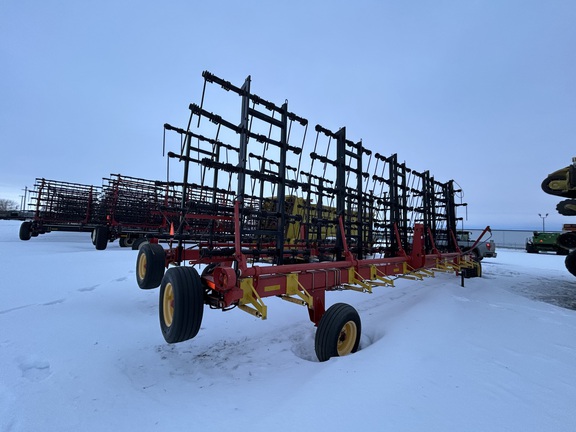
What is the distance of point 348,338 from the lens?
3660 mm

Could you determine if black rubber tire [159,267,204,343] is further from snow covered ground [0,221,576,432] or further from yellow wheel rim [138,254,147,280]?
yellow wheel rim [138,254,147,280]

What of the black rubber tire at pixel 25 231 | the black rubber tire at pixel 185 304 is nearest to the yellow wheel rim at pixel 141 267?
the black rubber tire at pixel 185 304

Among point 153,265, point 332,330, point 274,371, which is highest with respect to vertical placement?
point 153,265

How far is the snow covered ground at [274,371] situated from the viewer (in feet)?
7.03

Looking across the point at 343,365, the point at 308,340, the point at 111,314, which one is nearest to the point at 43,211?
the point at 111,314

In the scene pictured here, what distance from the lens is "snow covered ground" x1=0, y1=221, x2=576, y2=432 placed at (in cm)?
214

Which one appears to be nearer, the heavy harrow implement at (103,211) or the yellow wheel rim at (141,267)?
the yellow wheel rim at (141,267)

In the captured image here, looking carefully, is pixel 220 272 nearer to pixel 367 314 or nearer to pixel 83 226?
pixel 367 314

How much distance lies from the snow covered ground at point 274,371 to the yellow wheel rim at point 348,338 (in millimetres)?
246

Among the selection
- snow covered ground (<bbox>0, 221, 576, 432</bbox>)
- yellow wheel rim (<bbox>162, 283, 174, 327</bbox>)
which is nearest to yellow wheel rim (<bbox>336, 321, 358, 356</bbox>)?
snow covered ground (<bbox>0, 221, 576, 432</bbox>)

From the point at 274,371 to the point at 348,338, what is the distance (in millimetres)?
1107

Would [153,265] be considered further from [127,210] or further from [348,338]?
[127,210]

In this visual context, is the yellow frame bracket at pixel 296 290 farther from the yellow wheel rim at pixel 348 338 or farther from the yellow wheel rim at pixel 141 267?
the yellow wheel rim at pixel 141 267

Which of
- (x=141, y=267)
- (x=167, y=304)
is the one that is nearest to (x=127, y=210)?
(x=141, y=267)
